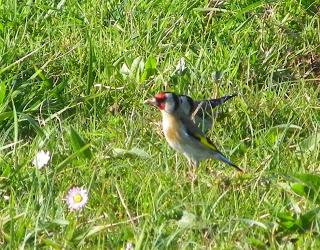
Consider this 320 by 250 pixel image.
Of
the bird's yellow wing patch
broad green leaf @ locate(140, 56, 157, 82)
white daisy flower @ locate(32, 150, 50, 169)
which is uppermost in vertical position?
the bird's yellow wing patch

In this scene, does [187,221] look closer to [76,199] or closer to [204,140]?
[76,199]

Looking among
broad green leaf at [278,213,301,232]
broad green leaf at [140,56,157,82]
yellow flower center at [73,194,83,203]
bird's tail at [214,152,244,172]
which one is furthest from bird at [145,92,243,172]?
broad green leaf at [140,56,157,82]

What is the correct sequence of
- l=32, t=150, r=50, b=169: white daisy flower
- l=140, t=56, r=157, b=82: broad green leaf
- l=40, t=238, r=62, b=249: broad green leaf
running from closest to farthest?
1. l=40, t=238, r=62, b=249: broad green leaf
2. l=32, t=150, r=50, b=169: white daisy flower
3. l=140, t=56, r=157, b=82: broad green leaf

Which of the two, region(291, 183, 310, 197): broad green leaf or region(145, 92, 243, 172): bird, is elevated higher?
region(291, 183, 310, 197): broad green leaf

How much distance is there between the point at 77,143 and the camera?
18.2 feet

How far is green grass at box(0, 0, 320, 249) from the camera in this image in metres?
4.71

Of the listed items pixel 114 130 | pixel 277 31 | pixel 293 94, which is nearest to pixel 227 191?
pixel 114 130

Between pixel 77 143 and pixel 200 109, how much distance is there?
672mm

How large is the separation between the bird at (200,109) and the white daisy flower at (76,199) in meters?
0.95

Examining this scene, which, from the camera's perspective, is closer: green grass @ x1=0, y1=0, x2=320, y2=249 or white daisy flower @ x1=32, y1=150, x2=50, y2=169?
green grass @ x1=0, y1=0, x2=320, y2=249

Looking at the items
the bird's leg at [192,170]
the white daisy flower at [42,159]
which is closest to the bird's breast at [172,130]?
the bird's leg at [192,170]

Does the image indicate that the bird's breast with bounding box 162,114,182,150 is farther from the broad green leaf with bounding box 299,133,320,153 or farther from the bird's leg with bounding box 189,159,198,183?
the broad green leaf with bounding box 299,133,320,153

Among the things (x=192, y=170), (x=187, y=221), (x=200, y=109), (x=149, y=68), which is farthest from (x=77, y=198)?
(x=149, y=68)

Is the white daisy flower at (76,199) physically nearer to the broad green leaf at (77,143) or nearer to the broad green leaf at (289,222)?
the broad green leaf at (77,143)
